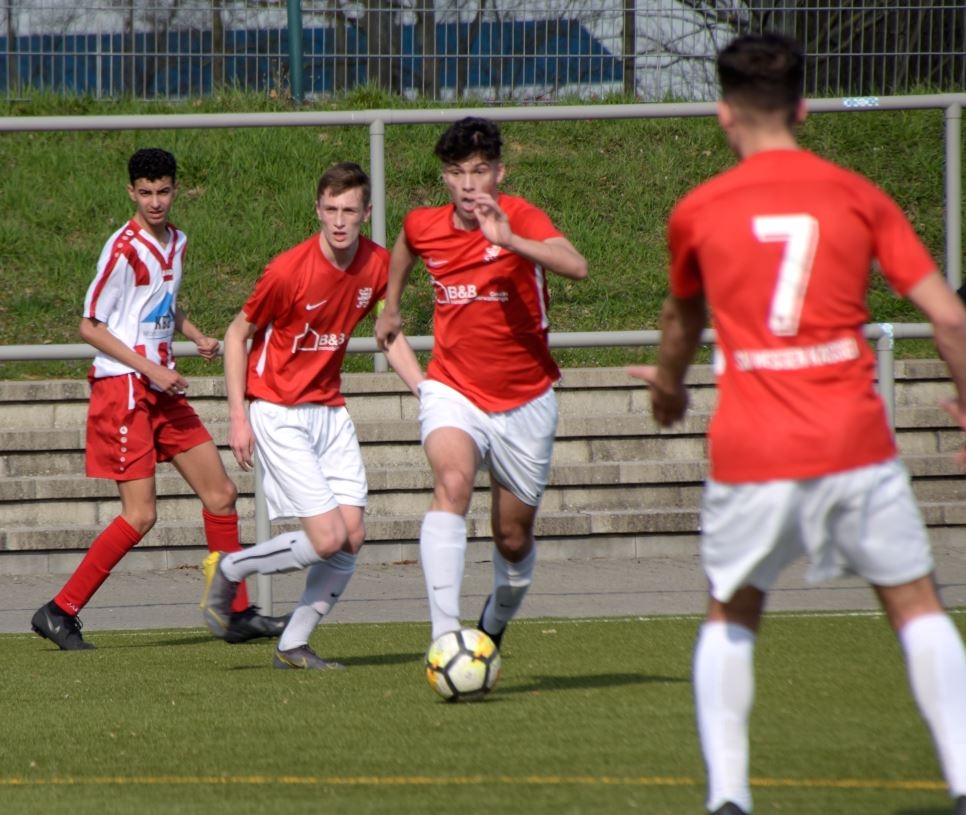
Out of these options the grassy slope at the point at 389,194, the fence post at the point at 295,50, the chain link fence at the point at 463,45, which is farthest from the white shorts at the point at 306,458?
the fence post at the point at 295,50

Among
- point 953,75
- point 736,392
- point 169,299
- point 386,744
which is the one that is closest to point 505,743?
point 386,744

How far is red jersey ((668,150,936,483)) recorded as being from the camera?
3576mm

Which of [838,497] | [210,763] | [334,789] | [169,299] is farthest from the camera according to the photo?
[169,299]

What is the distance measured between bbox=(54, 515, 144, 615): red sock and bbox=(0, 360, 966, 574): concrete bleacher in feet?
8.75

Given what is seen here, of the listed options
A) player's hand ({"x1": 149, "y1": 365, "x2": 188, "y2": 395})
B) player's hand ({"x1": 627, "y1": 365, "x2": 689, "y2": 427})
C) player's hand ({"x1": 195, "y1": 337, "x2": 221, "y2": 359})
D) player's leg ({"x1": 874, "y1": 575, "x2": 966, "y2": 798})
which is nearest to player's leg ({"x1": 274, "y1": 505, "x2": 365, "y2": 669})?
player's hand ({"x1": 149, "y1": 365, "x2": 188, "y2": 395})

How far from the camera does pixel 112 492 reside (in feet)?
35.4

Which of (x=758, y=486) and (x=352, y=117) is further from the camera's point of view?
(x=352, y=117)

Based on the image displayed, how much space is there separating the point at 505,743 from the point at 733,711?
148 cm

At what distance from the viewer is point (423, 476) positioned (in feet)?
35.8

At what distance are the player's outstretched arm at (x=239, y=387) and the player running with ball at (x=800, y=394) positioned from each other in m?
3.18

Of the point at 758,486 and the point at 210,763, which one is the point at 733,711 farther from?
the point at 210,763

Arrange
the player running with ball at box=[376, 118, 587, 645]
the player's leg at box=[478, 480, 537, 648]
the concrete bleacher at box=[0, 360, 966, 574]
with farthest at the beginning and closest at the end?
the concrete bleacher at box=[0, 360, 966, 574] → the player's leg at box=[478, 480, 537, 648] → the player running with ball at box=[376, 118, 587, 645]

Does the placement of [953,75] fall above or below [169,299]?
above

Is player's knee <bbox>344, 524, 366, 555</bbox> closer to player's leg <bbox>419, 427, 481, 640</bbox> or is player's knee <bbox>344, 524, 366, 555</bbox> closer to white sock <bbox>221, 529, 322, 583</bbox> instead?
white sock <bbox>221, 529, 322, 583</bbox>
